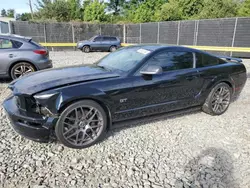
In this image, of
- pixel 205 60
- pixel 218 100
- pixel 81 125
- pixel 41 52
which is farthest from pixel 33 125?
pixel 41 52

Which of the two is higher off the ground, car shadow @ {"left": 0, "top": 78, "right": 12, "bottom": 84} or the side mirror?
the side mirror

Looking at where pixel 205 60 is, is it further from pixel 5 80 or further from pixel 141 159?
pixel 5 80

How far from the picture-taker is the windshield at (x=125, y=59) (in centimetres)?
339

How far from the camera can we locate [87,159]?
272 cm

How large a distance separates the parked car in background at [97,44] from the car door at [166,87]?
13.9 metres

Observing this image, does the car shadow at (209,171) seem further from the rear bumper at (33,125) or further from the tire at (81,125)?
the rear bumper at (33,125)

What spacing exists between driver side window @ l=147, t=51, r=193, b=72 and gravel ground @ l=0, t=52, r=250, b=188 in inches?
41.6

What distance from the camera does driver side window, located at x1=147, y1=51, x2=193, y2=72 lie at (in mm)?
3457

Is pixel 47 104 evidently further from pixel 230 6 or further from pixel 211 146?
pixel 230 6

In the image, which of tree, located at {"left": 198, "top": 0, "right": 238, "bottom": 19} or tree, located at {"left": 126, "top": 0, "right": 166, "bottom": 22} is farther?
tree, located at {"left": 126, "top": 0, "right": 166, "bottom": 22}

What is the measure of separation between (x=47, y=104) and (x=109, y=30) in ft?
61.5

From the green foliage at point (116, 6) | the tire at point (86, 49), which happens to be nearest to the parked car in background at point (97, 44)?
the tire at point (86, 49)

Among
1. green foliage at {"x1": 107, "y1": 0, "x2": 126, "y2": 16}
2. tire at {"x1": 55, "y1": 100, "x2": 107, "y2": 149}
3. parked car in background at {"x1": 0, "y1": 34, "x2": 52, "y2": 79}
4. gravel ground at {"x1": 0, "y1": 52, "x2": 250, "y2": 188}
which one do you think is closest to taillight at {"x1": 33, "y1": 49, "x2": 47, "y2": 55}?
parked car in background at {"x1": 0, "y1": 34, "x2": 52, "y2": 79}

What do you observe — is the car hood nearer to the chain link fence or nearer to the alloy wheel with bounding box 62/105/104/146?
the alloy wheel with bounding box 62/105/104/146
